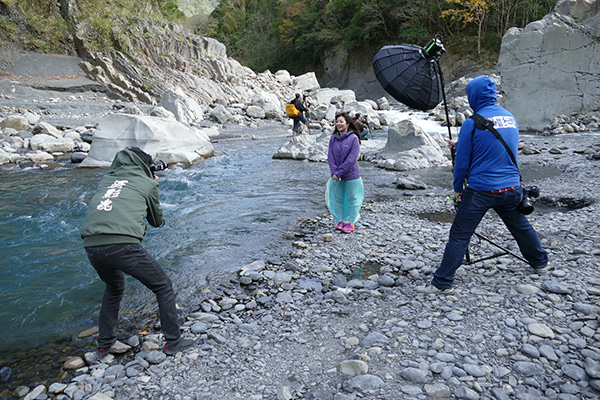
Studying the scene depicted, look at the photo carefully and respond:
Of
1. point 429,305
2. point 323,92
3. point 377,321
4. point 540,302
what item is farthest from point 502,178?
point 323,92

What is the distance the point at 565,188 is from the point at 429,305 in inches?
241

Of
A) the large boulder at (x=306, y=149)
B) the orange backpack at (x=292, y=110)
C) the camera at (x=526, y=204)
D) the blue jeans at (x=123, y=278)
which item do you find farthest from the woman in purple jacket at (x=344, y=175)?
the orange backpack at (x=292, y=110)

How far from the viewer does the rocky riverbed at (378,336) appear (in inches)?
105

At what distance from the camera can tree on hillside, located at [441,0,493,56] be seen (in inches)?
1235

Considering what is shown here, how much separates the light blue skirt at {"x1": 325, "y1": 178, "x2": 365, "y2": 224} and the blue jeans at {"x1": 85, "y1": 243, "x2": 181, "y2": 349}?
A: 141 inches

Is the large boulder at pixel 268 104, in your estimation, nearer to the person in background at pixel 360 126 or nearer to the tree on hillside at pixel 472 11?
the person in background at pixel 360 126

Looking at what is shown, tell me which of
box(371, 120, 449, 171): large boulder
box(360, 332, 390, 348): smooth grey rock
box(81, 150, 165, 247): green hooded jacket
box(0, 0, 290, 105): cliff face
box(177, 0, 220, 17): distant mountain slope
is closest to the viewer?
box(81, 150, 165, 247): green hooded jacket

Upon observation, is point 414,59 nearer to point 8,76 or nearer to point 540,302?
point 540,302

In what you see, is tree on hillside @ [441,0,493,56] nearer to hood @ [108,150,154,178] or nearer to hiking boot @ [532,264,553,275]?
hiking boot @ [532,264,553,275]

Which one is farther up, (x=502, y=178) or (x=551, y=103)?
(x=551, y=103)

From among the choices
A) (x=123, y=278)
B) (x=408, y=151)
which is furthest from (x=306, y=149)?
(x=123, y=278)

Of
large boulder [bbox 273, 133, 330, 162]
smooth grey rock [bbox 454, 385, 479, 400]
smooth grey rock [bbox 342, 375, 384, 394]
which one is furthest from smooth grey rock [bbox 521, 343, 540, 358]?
large boulder [bbox 273, 133, 330, 162]

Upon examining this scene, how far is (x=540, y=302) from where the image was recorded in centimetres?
344

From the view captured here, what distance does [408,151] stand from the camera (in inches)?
486
